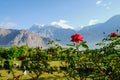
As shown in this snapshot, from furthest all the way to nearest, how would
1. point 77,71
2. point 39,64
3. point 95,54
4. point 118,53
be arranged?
point 39,64 → point 77,71 → point 95,54 → point 118,53

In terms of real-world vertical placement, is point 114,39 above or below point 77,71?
above

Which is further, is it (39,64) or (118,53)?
(39,64)

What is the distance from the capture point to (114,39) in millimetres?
5879

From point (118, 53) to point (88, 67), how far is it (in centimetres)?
72

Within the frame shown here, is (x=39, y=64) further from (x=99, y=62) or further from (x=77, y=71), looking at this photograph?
(x=99, y=62)

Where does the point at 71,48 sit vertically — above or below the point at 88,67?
above

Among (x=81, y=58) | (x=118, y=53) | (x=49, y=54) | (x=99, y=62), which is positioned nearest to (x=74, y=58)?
(x=81, y=58)

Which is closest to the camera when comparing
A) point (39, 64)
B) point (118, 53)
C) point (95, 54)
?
point (118, 53)

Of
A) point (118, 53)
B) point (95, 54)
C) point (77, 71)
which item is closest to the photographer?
point (118, 53)

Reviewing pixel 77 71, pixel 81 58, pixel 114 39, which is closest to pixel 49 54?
pixel 77 71

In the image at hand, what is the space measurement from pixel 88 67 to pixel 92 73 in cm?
19

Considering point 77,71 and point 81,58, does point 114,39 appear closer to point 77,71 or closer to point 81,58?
point 81,58

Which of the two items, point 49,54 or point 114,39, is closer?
point 114,39

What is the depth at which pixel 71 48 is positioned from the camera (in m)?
6.29
